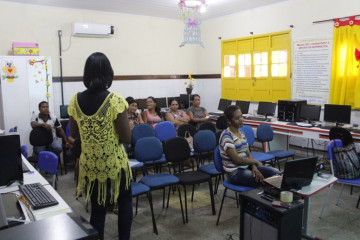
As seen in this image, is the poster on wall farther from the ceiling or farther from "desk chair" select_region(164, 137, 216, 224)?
"desk chair" select_region(164, 137, 216, 224)

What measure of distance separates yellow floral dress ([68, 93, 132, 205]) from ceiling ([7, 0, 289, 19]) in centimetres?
507

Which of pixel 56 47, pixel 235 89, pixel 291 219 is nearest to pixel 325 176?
pixel 291 219

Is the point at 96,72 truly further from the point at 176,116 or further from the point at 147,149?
the point at 176,116

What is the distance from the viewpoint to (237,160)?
134 inches

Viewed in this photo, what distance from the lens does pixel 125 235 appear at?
8.18 feet

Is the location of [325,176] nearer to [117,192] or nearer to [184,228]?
[184,228]

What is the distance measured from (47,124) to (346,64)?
544cm

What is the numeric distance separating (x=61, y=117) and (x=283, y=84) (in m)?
4.81

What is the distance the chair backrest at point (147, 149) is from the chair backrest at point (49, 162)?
3.46 ft

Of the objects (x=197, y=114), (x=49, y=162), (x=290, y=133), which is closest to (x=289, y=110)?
(x=290, y=133)

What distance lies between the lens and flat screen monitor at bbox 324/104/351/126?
17.7ft

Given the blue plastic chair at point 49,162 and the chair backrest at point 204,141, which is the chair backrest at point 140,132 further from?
the blue plastic chair at point 49,162

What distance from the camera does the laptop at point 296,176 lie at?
2570 mm

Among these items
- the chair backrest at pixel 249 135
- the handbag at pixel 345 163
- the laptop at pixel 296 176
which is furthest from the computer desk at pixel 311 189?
the chair backrest at pixel 249 135
